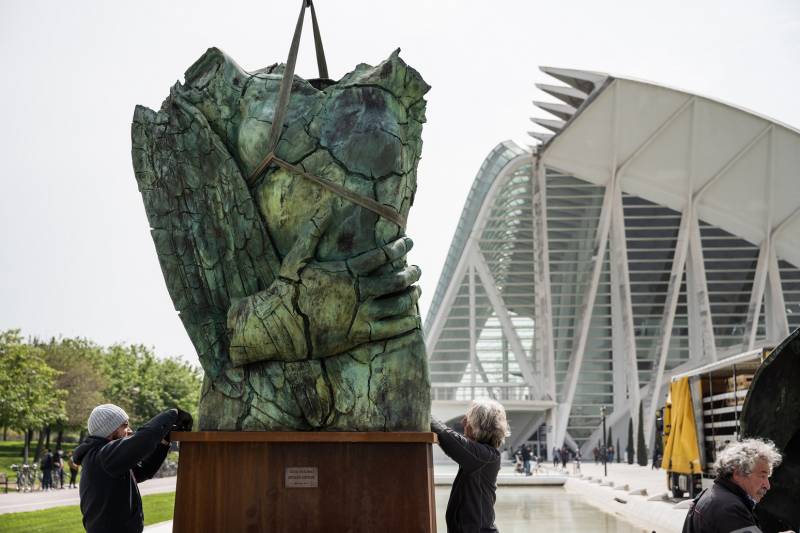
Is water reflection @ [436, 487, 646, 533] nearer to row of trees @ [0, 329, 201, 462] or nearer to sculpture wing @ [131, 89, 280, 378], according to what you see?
sculpture wing @ [131, 89, 280, 378]

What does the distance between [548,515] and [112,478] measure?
12389 millimetres

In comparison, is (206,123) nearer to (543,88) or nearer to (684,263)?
(543,88)

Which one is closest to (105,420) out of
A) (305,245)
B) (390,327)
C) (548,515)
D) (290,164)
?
(305,245)

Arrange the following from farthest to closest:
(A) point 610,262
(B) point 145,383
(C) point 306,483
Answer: (A) point 610,262
(B) point 145,383
(C) point 306,483

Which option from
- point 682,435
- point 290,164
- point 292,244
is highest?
point 290,164

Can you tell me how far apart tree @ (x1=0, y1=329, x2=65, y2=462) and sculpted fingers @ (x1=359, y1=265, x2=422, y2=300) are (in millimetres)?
34630

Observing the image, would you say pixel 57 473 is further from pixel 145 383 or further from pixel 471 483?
pixel 471 483

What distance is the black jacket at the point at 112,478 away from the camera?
16.2 feet

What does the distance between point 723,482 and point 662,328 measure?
49.8m

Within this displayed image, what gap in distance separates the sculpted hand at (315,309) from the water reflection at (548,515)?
7.72m

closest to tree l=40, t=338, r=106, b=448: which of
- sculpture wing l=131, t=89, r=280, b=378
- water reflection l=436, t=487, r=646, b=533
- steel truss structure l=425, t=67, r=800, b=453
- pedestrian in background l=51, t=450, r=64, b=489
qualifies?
pedestrian in background l=51, t=450, r=64, b=489

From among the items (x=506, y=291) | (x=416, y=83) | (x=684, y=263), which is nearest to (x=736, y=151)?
(x=684, y=263)

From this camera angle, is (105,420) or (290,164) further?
(290,164)

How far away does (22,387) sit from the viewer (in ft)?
124
